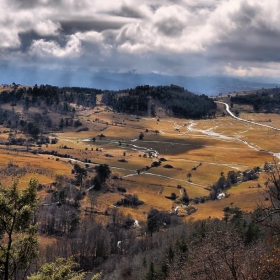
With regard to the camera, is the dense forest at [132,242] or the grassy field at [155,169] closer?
the dense forest at [132,242]

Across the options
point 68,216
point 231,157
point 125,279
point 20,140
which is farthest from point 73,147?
point 125,279

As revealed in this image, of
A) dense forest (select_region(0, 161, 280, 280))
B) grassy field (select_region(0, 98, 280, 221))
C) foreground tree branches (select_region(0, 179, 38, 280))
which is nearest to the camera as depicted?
foreground tree branches (select_region(0, 179, 38, 280))

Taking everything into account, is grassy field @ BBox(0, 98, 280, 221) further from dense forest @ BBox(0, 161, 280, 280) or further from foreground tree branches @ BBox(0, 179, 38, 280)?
foreground tree branches @ BBox(0, 179, 38, 280)

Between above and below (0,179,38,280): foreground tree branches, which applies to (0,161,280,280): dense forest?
below

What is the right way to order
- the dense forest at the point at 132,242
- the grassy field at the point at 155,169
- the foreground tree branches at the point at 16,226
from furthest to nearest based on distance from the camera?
1. the grassy field at the point at 155,169
2. the dense forest at the point at 132,242
3. the foreground tree branches at the point at 16,226

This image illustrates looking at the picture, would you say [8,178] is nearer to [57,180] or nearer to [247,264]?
[57,180]

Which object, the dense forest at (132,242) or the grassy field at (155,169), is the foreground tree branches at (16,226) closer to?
the dense forest at (132,242)

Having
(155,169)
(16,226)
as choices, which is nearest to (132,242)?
(16,226)

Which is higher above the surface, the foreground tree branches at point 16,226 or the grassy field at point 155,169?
the foreground tree branches at point 16,226

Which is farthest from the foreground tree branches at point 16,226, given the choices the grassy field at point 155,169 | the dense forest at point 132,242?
the grassy field at point 155,169

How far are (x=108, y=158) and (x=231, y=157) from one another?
213 feet

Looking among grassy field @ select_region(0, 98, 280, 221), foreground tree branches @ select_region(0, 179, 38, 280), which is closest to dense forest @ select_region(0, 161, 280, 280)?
foreground tree branches @ select_region(0, 179, 38, 280)

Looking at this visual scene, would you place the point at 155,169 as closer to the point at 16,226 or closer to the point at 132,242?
the point at 132,242

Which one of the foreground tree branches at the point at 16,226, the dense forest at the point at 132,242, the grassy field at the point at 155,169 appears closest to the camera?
the foreground tree branches at the point at 16,226
